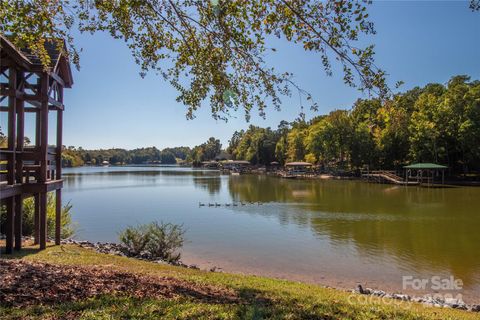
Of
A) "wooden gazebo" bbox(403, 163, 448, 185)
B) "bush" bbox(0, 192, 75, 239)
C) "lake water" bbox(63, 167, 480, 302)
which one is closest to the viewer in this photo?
"lake water" bbox(63, 167, 480, 302)

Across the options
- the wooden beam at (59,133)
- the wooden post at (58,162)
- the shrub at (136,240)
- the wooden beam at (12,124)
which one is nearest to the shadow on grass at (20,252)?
the wooden post at (58,162)

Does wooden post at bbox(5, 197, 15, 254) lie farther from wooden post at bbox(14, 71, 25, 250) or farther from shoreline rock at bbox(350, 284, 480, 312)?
shoreline rock at bbox(350, 284, 480, 312)

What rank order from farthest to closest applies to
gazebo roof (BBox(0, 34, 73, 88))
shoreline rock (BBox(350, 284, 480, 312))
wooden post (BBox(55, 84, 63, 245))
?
wooden post (BBox(55, 84, 63, 245)) < gazebo roof (BBox(0, 34, 73, 88)) < shoreline rock (BBox(350, 284, 480, 312))

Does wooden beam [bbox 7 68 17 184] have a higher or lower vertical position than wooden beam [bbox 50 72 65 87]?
lower

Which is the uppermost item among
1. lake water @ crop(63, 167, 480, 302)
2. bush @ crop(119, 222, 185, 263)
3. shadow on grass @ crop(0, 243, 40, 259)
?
shadow on grass @ crop(0, 243, 40, 259)

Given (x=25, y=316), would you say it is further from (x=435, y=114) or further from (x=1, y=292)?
(x=435, y=114)

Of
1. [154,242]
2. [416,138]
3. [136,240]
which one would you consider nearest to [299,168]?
[416,138]

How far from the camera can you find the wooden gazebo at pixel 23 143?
7.70 m

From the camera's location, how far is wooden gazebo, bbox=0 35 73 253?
7699mm

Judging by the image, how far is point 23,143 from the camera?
8.69 metres

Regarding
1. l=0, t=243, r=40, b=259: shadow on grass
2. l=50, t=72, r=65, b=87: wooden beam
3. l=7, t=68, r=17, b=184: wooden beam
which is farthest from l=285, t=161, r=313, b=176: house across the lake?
l=7, t=68, r=17, b=184: wooden beam

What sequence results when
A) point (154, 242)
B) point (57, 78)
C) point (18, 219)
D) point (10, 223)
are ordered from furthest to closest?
point (154, 242) → point (57, 78) → point (18, 219) → point (10, 223)

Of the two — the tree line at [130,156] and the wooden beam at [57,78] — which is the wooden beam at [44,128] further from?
the tree line at [130,156]

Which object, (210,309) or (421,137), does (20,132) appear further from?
(421,137)
